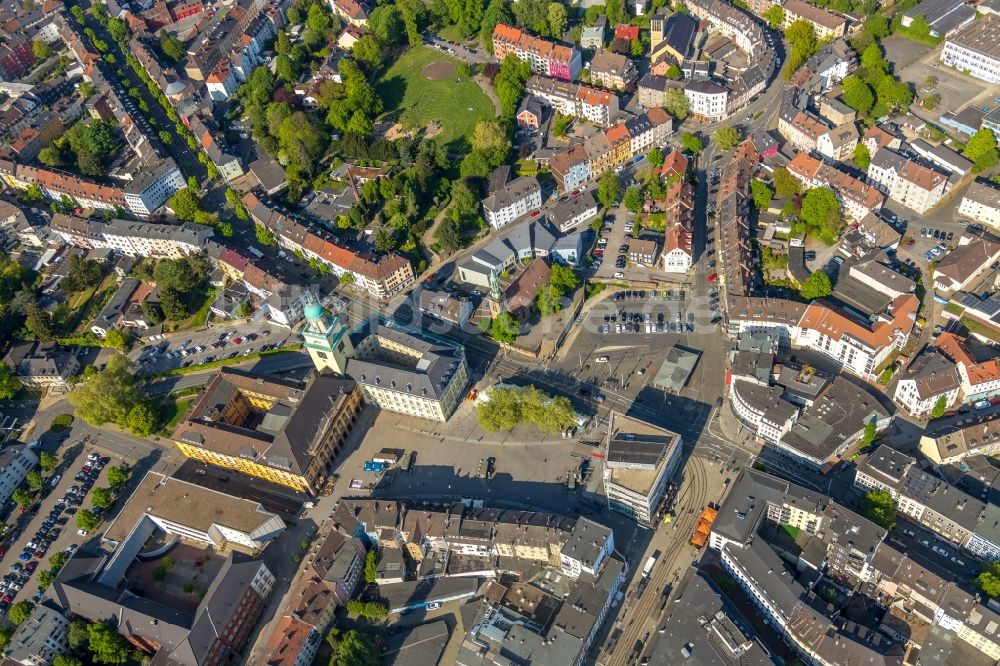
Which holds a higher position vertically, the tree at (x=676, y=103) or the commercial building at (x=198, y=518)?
the tree at (x=676, y=103)

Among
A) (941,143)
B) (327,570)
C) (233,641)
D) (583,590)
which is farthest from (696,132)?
(233,641)

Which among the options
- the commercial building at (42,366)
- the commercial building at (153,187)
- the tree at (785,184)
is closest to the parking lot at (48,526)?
the commercial building at (42,366)

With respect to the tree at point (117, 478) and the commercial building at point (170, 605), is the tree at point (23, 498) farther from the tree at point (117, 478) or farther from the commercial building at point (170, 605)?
the commercial building at point (170, 605)

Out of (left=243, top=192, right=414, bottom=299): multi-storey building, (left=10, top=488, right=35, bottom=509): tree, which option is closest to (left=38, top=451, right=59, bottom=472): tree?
(left=10, top=488, right=35, bottom=509): tree

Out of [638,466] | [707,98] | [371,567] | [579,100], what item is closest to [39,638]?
[371,567]

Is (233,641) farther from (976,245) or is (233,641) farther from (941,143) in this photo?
(941,143)

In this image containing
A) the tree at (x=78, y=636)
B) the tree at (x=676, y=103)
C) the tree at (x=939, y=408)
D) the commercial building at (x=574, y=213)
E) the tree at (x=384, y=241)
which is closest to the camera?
the tree at (x=78, y=636)

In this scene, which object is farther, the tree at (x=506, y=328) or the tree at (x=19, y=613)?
the tree at (x=506, y=328)

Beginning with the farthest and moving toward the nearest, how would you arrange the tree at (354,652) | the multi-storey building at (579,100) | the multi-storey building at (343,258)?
1. the multi-storey building at (579,100)
2. the multi-storey building at (343,258)
3. the tree at (354,652)
